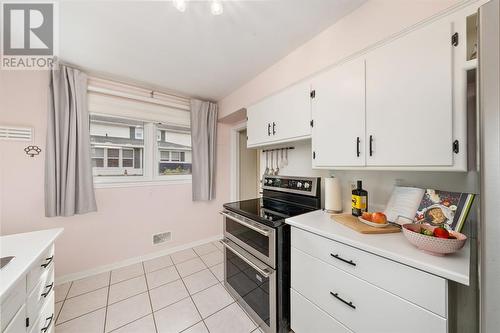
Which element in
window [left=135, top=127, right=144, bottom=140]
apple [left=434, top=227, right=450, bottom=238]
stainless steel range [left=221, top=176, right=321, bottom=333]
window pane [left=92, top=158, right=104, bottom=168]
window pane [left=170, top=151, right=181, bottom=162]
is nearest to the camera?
apple [left=434, top=227, right=450, bottom=238]

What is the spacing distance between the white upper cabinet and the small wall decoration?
2.23 m

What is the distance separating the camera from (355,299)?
955 mm

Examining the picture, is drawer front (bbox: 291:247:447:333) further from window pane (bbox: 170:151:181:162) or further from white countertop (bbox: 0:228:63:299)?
window pane (bbox: 170:151:181:162)

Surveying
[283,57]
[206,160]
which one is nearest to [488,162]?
[283,57]

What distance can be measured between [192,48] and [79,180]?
189 centimetres

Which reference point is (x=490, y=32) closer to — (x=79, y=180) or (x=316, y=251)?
(x=316, y=251)

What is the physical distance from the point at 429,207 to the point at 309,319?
1030 mm

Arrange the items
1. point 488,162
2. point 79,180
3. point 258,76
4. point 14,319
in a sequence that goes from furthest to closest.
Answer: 1. point 258,76
2. point 79,180
3. point 14,319
4. point 488,162

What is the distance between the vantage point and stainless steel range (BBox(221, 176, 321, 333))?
132 centimetres

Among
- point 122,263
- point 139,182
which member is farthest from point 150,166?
point 122,263

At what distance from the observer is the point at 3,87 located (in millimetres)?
1720

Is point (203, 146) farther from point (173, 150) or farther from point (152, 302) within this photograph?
point (152, 302)

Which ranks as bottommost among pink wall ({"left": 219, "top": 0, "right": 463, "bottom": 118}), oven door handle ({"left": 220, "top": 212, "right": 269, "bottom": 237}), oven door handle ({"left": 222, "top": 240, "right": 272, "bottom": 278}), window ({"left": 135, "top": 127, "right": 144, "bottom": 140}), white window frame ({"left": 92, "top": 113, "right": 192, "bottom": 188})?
oven door handle ({"left": 222, "top": 240, "right": 272, "bottom": 278})

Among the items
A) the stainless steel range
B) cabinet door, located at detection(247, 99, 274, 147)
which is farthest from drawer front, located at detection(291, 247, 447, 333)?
cabinet door, located at detection(247, 99, 274, 147)
